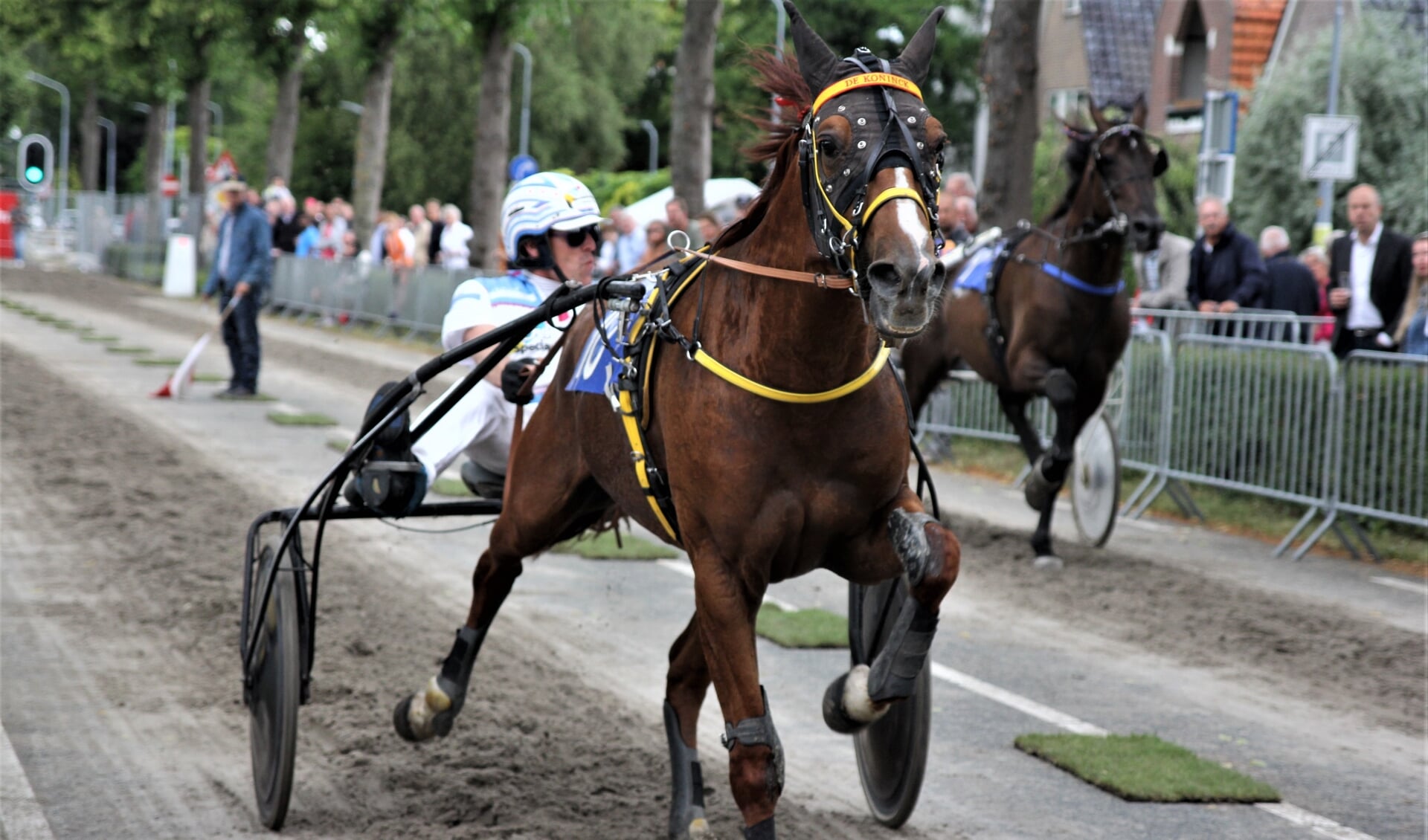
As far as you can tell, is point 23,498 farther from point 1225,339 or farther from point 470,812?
point 1225,339

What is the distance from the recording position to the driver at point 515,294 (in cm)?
587

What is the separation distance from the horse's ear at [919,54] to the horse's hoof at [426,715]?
2.67m

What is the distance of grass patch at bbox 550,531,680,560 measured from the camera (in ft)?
31.3

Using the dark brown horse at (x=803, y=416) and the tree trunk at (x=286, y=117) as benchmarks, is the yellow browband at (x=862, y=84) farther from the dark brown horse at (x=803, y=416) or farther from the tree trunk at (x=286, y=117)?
the tree trunk at (x=286, y=117)

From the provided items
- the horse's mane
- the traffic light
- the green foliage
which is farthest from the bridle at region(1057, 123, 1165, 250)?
the green foliage

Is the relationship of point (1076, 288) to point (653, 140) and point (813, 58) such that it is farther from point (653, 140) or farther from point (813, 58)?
point (653, 140)

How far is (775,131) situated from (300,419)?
11346 millimetres

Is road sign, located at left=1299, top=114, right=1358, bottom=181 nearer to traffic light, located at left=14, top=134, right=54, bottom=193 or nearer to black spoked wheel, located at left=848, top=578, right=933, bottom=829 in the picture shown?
black spoked wheel, located at left=848, top=578, right=933, bottom=829

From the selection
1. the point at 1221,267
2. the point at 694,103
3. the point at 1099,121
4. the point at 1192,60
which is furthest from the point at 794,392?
the point at 1192,60

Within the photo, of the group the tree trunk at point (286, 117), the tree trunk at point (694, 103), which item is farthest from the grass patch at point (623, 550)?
the tree trunk at point (286, 117)

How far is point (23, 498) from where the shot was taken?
1038cm

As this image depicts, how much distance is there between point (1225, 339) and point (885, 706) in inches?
328

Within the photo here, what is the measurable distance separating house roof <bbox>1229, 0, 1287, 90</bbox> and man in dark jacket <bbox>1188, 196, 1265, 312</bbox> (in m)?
23.7

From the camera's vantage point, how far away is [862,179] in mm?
3500
